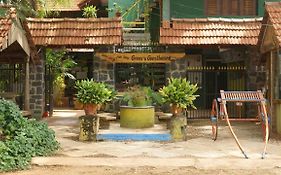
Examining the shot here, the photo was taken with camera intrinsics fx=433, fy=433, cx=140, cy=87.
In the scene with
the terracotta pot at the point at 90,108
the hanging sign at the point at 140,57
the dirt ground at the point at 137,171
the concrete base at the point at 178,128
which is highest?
the hanging sign at the point at 140,57

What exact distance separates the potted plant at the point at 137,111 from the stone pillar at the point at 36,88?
4158 mm

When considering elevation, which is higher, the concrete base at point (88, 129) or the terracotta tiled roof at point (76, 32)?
the terracotta tiled roof at point (76, 32)

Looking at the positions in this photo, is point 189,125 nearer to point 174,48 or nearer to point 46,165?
point 174,48

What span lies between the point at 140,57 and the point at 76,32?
2.48 metres

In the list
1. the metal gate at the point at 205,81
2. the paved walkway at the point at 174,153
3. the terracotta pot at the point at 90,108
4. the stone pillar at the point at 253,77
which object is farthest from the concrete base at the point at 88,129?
the stone pillar at the point at 253,77

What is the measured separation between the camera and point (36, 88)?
A: 1605cm

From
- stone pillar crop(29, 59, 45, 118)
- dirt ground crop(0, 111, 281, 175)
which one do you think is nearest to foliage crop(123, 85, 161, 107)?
dirt ground crop(0, 111, 281, 175)

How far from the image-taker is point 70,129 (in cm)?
1377

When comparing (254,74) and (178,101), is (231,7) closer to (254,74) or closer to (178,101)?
(254,74)

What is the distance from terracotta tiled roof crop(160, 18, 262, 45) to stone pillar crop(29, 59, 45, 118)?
4.70m

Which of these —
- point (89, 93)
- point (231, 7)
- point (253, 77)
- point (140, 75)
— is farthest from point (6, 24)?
point (231, 7)

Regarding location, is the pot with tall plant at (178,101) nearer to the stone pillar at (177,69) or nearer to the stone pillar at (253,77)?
the stone pillar at (177,69)

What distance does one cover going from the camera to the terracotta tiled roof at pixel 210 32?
599 inches

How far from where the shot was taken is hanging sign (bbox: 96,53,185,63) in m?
15.4
